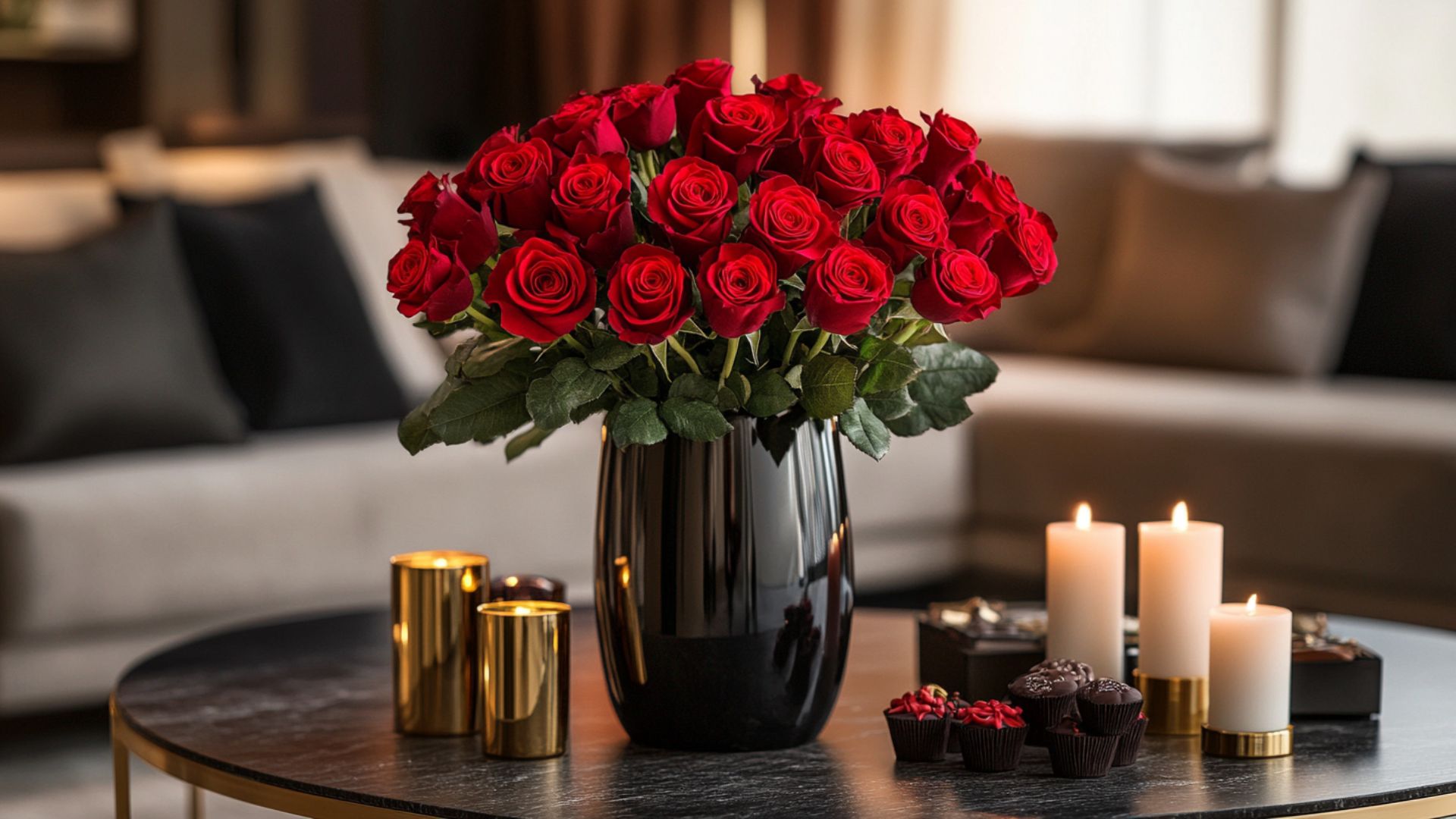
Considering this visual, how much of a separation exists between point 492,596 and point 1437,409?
2.03 metres

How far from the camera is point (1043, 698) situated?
52.2 inches

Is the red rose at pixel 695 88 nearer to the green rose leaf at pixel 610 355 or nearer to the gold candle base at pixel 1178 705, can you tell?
the green rose leaf at pixel 610 355

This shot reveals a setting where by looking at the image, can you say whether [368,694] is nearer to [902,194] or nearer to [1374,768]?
[902,194]

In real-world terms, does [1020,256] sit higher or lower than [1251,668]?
higher

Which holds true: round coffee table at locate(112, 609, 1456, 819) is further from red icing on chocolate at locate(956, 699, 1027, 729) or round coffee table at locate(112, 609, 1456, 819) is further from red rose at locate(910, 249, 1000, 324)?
red rose at locate(910, 249, 1000, 324)

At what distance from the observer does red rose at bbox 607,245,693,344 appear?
4.03 ft

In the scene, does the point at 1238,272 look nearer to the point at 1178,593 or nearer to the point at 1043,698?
the point at 1178,593

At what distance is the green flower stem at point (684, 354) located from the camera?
1311 mm

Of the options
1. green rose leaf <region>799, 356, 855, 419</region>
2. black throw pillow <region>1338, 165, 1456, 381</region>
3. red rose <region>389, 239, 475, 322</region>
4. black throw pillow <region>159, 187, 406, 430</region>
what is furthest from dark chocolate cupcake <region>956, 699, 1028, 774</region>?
black throw pillow <region>1338, 165, 1456, 381</region>

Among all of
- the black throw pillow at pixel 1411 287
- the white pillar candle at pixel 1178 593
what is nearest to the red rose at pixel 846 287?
the white pillar candle at pixel 1178 593

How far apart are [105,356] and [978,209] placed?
6.28ft

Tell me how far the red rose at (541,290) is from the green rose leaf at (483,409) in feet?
0.37

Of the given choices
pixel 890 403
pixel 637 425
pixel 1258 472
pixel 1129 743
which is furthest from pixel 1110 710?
pixel 1258 472

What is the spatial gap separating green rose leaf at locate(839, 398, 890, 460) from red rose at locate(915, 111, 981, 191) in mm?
174
